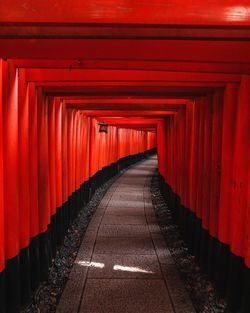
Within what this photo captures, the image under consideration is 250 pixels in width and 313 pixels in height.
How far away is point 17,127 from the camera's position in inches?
190

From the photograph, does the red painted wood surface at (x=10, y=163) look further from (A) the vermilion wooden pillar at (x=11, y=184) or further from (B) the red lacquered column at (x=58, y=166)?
(B) the red lacquered column at (x=58, y=166)

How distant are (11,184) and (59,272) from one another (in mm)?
2828

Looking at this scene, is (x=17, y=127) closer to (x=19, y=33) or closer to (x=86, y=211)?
(x=19, y=33)

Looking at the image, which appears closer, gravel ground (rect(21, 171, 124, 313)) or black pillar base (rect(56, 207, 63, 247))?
gravel ground (rect(21, 171, 124, 313))

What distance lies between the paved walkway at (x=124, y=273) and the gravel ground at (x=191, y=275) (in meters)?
0.14

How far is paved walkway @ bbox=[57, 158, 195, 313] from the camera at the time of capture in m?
5.55

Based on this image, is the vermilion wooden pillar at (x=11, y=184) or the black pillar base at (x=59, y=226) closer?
the vermilion wooden pillar at (x=11, y=184)

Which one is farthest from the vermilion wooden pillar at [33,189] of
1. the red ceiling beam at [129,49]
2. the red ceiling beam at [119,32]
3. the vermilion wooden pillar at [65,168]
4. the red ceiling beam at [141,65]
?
the vermilion wooden pillar at [65,168]

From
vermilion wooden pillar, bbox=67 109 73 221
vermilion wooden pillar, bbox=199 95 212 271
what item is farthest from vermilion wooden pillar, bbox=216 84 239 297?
vermilion wooden pillar, bbox=67 109 73 221

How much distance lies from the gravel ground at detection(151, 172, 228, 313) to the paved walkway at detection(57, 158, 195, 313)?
0.45ft

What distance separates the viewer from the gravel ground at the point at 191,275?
5.48 meters

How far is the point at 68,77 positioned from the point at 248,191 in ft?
9.96

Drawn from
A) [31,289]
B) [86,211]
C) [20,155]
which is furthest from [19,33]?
[86,211]

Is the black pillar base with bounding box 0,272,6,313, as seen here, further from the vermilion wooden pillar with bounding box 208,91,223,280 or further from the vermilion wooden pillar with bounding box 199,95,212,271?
the vermilion wooden pillar with bounding box 199,95,212,271
